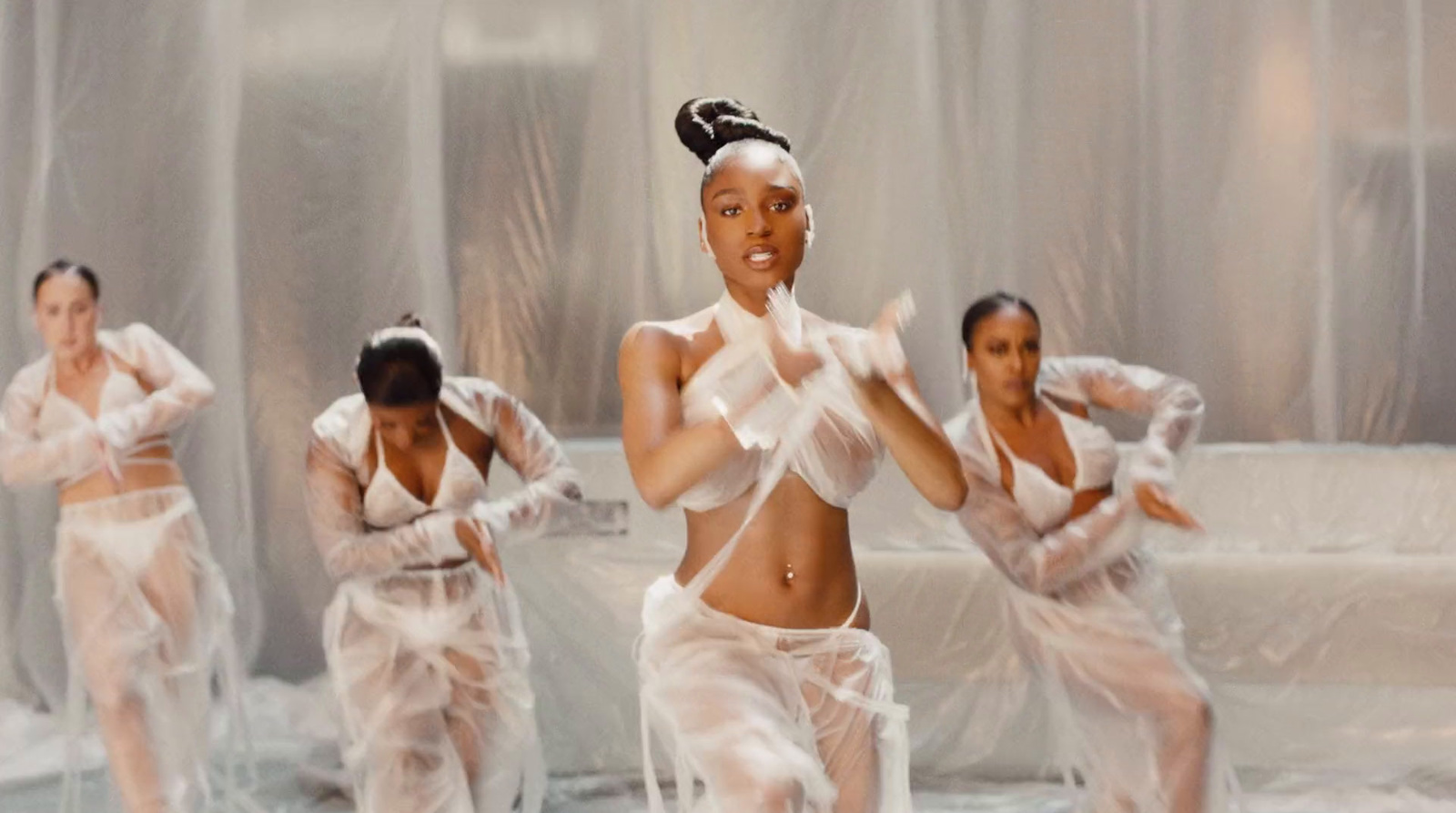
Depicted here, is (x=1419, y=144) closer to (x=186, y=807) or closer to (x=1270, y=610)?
(x=1270, y=610)

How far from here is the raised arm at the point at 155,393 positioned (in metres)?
3.80

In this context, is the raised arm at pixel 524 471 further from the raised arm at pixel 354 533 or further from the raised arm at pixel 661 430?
the raised arm at pixel 661 430

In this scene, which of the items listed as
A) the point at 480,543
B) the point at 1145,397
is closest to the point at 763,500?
the point at 480,543

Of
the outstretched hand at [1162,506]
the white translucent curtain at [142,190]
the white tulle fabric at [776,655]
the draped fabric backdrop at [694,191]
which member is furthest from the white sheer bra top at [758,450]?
the white translucent curtain at [142,190]

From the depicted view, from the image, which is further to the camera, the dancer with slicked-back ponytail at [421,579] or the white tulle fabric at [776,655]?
the dancer with slicked-back ponytail at [421,579]

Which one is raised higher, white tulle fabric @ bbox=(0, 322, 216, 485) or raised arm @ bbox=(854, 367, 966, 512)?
raised arm @ bbox=(854, 367, 966, 512)

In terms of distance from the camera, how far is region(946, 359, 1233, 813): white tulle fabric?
329cm

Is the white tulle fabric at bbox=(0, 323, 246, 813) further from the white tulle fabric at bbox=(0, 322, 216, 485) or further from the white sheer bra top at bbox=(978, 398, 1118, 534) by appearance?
the white sheer bra top at bbox=(978, 398, 1118, 534)

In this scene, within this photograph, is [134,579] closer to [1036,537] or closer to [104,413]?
[104,413]

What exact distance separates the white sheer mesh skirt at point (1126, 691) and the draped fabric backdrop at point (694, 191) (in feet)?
5.08

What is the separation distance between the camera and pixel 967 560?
429cm

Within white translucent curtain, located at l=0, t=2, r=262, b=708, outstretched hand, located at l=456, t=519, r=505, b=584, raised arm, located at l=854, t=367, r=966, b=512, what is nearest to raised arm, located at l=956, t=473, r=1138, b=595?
outstretched hand, located at l=456, t=519, r=505, b=584

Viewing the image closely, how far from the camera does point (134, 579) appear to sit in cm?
381

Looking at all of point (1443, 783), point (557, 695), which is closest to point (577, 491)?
point (557, 695)
